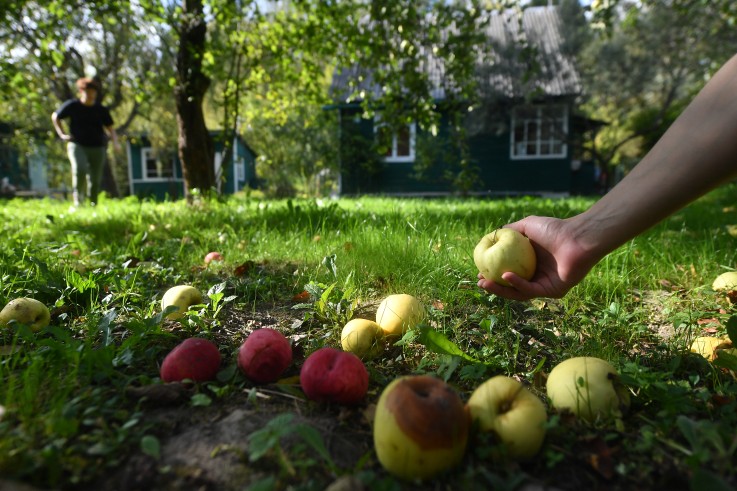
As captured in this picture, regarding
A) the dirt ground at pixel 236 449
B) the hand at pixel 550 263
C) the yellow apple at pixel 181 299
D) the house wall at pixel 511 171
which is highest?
the house wall at pixel 511 171

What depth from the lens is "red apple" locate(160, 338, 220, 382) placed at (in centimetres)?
138

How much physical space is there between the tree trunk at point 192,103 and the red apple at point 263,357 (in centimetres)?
580

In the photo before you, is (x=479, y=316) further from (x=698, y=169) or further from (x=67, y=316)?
(x=67, y=316)

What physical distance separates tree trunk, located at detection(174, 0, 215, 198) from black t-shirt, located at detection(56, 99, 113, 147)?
1.23 metres

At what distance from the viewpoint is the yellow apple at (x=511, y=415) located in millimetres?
1067

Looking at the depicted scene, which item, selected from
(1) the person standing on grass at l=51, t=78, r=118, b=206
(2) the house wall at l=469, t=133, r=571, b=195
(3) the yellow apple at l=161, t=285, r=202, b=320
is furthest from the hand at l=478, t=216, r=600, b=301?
(2) the house wall at l=469, t=133, r=571, b=195

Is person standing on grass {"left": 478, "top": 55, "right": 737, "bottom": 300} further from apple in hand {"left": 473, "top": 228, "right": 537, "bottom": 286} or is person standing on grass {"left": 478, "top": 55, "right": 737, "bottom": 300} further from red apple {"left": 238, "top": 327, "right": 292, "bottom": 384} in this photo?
red apple {"left": 238, "top": 327, "right": 292, "bottom": 384}

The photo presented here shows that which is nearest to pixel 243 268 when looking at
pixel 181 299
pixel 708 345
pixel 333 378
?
pixel 181 299

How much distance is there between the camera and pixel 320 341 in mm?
1830

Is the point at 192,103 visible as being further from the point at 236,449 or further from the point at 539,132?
the point at 539,132

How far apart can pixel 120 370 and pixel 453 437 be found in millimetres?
1179

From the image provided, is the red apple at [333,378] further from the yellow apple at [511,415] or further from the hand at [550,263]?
the hand at [550,263]

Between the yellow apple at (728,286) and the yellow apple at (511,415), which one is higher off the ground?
the yellow apple at (728,286)

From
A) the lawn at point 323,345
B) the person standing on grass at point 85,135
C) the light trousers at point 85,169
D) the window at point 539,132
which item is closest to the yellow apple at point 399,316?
the lawn at point 323,345
